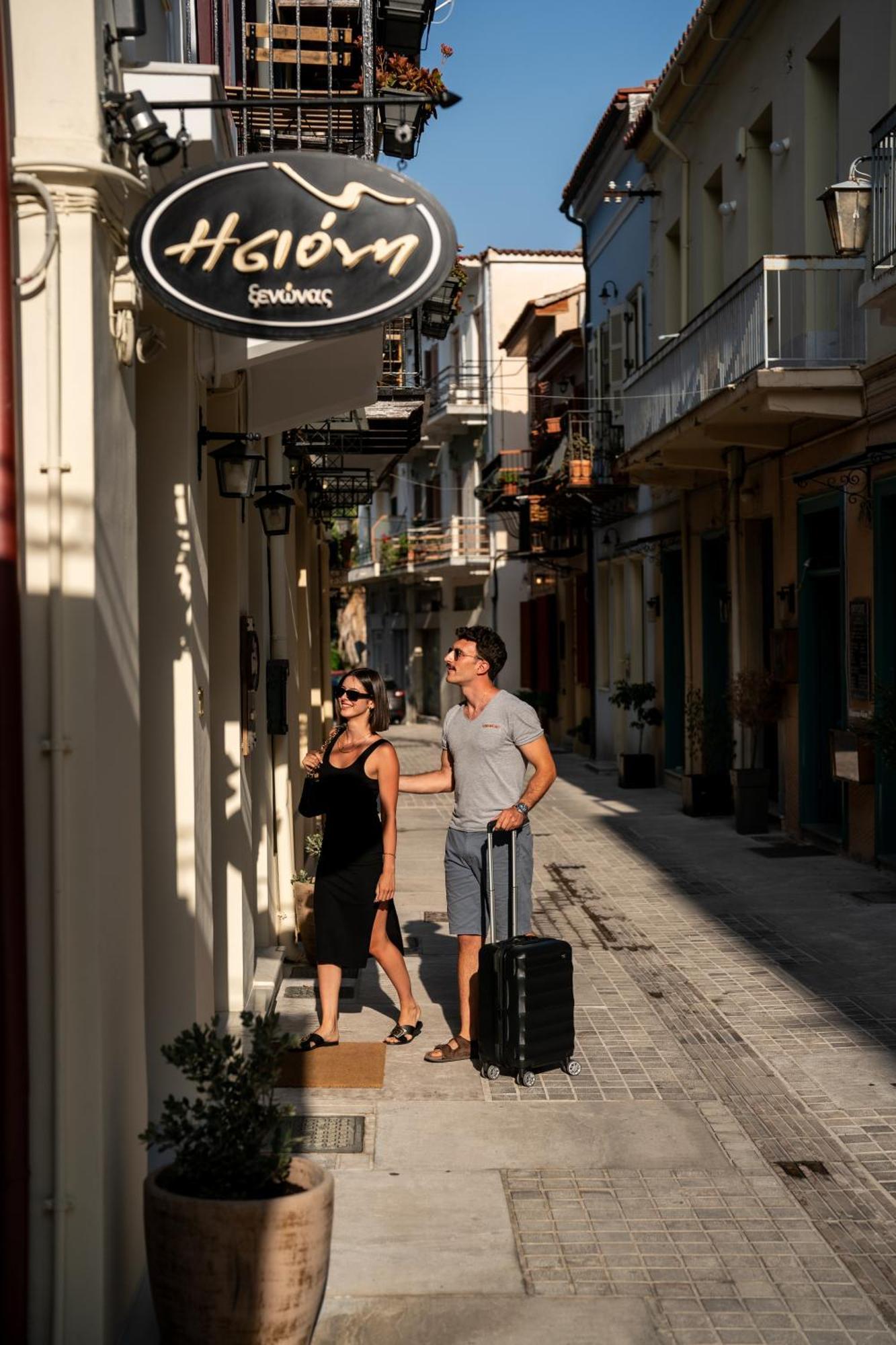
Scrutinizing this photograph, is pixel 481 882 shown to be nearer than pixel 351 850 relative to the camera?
Yes

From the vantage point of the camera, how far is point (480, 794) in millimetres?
7199

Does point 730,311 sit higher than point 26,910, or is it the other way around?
point 730,311

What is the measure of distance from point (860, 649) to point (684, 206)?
8.00 metres

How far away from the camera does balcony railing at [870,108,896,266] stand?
1061 centimetres

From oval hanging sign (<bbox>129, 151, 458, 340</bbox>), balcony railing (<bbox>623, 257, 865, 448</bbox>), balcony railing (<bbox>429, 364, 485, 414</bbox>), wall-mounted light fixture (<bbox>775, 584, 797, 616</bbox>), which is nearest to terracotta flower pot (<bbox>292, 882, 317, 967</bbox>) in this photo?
oval hanging sign (<bbox>129, 151, 458, 340</bbox>)

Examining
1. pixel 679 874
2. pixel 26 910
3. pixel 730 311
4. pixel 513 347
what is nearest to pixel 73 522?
pixel 26 910

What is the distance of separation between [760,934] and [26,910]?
23.3 ft

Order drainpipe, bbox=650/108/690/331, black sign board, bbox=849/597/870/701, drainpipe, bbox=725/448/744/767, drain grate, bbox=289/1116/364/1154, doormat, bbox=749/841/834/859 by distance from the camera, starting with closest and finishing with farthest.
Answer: drain grate, bbox=289/1116/364/1154, black sign board, bbox=849/597/870/701, doormat, bbox=749/841/834/859, drainpipe, bbox=725/448/744/767, drainpipe, bbox=650/108/690/331

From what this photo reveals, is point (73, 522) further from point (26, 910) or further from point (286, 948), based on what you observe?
point (286, 948)

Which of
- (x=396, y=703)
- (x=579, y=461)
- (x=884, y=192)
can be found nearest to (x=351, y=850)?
(x=884, y=192)

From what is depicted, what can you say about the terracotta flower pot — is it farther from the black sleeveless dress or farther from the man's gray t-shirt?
the man's gray t-shirt

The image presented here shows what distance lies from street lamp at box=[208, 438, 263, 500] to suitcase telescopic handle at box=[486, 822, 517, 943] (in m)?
1.92

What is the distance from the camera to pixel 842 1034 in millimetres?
7672

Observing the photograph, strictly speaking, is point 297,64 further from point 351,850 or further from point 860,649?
point 860,649
